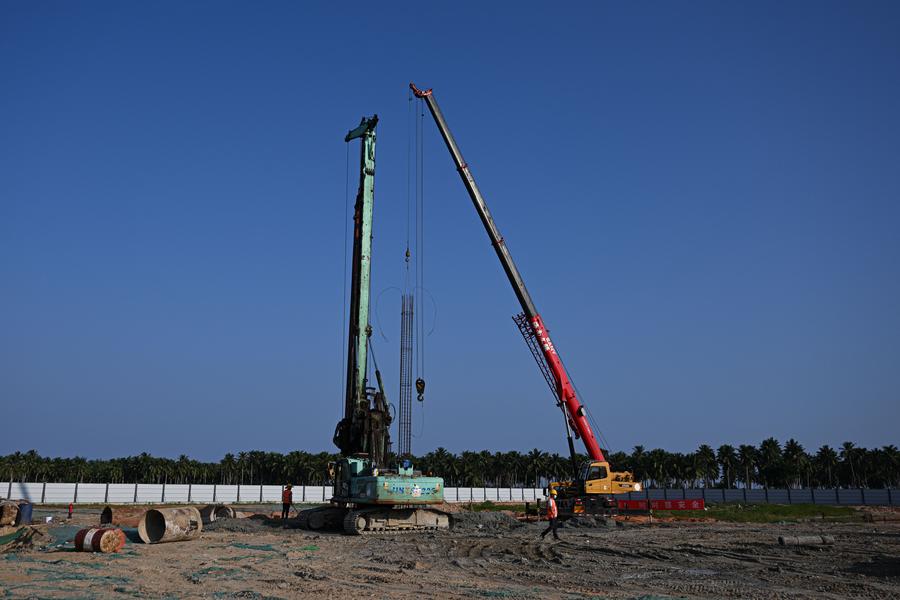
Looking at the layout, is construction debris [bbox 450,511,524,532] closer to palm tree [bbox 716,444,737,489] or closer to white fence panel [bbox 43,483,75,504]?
white fence panel [bbox 43,483,75,504]

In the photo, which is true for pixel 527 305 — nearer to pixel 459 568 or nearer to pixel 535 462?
A: pixel 459 568

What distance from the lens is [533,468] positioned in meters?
124

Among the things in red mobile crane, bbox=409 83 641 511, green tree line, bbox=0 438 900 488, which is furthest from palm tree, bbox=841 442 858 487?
red mobile crane, bbox=409 83 641 511

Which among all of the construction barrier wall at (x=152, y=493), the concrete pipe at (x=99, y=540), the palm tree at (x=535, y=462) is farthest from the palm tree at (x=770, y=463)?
the concrete pipe at (x=99, y=540)

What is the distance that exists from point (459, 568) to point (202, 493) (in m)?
42.4

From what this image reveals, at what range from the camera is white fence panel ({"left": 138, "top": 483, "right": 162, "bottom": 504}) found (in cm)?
5053

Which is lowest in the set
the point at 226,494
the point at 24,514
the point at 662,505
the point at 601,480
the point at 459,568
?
the point at 662,505

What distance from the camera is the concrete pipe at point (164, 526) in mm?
20812

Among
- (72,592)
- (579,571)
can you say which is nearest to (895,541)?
(579,571)

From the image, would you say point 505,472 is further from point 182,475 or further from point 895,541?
point 895,541

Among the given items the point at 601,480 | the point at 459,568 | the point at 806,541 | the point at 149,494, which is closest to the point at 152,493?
the point at 149,494

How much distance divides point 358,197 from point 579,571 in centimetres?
2088

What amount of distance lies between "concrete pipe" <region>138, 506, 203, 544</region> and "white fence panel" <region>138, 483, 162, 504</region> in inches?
1275

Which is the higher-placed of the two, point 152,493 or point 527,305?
point 527,305
